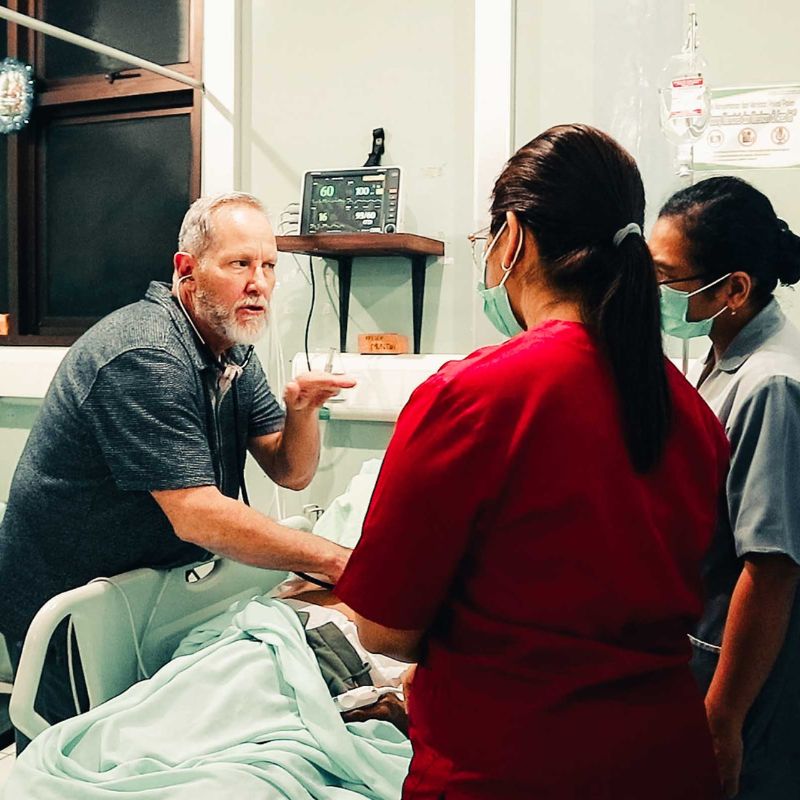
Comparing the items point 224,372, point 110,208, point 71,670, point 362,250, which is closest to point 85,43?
point 110,208

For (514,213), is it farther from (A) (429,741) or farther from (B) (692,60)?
(B) (692,60)

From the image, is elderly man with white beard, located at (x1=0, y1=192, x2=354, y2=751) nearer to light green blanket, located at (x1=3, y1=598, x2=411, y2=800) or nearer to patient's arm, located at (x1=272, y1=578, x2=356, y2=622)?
patient's arm, located at (x1=272, y1=578, x2=356, y2=622)

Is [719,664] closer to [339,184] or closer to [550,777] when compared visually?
[550,777]

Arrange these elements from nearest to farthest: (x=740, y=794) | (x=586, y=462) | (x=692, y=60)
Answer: (x=586, y=462) < (x=740, y=794) < (x=692, y=60)

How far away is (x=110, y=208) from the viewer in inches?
132

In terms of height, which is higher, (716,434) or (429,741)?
(716,434)

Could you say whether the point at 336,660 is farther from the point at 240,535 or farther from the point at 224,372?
the point at 224,372

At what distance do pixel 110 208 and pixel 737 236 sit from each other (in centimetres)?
263

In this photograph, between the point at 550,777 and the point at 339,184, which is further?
the point at 339,184

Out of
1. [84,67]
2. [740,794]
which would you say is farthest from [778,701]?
[84,67]

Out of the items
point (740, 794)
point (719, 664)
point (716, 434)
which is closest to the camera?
point (716, 434)

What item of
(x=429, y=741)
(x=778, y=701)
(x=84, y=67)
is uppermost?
(x=84, y=67)

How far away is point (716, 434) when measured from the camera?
995mm

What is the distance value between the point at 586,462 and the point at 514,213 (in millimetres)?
265
